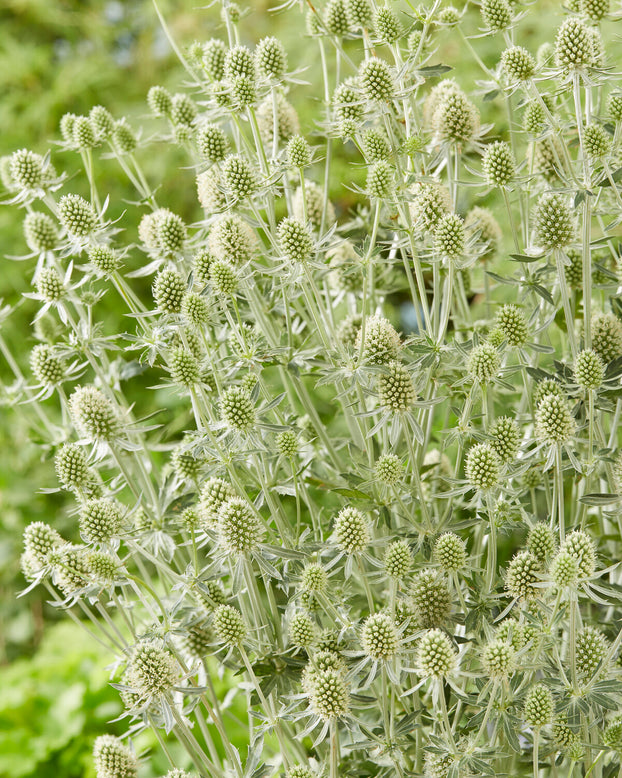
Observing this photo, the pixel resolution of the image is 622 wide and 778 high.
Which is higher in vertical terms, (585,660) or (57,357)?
(57,357)

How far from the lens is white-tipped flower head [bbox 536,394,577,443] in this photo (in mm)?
978

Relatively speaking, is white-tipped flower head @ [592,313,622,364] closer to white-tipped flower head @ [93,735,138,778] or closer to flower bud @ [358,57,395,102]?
flower bud @ [358,57,395,102]

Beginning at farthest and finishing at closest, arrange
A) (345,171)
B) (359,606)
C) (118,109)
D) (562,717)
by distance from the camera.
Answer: (118,109), (345,171), (359,606), (562,717)

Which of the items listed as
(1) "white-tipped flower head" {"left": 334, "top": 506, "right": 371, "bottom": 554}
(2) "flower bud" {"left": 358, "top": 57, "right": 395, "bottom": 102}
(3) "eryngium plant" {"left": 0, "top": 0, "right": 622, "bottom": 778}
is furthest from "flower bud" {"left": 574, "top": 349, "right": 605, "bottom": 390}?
(2) "flower bud" {"left": 358, "top": 57, "right": 395, "bottom": 102}

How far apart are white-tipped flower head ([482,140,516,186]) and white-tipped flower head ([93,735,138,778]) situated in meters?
0.88

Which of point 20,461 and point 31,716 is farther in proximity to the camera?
point 20,461

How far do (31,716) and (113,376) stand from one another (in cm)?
124

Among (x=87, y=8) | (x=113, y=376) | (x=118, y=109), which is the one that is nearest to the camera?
(x=113, y=376)

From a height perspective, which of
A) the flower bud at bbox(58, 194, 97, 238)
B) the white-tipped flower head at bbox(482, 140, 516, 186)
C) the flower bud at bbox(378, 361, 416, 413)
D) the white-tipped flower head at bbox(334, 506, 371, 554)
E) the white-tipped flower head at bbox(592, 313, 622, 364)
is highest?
the flower bud at bbox(58, 194, 97, 238)

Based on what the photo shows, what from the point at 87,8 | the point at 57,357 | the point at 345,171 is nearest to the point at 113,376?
the point at 57,357

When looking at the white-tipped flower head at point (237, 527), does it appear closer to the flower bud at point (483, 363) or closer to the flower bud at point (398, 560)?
the flower bud at point (398, 560)

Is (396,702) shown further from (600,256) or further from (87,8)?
(87,8)

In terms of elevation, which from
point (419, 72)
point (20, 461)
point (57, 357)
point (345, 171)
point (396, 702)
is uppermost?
point (419, 72)

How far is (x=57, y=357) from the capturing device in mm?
1148
